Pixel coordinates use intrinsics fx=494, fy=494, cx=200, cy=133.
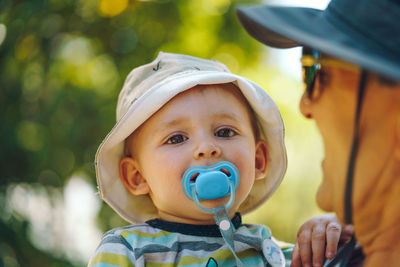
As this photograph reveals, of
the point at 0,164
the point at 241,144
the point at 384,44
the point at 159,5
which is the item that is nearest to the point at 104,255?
the point at 241,144

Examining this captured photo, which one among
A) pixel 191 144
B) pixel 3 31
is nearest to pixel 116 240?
pixel 191 144

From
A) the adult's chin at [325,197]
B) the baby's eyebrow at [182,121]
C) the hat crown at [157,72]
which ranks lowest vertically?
the baby's eyebrow at [182,121]

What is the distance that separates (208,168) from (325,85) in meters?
0.66

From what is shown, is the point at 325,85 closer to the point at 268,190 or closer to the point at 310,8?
the point at 310,8

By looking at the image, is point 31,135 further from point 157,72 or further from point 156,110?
point 156,110

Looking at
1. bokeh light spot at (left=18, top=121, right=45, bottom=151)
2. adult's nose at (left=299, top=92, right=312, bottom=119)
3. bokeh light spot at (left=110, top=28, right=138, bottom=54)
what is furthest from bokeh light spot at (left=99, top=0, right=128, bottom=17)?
adult's nose at (left=299, top=92, right=312, bottom=119)

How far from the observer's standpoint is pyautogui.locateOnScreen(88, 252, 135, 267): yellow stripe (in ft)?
6.02

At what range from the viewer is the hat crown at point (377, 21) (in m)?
1.17

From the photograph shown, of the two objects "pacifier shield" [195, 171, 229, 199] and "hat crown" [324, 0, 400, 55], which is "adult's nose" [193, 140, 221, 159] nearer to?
"pacifier shield" [195, 171, 229, 199]

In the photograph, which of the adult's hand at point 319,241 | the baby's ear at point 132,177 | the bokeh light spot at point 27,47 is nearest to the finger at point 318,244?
the adult's hand at point 319,241

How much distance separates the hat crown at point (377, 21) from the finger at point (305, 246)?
0.88 m

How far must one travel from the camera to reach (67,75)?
5.69m

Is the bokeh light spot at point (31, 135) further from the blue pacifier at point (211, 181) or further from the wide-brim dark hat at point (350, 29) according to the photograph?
the wide-brim dark hat at point (350, 29)

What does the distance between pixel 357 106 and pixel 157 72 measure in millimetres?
1181
